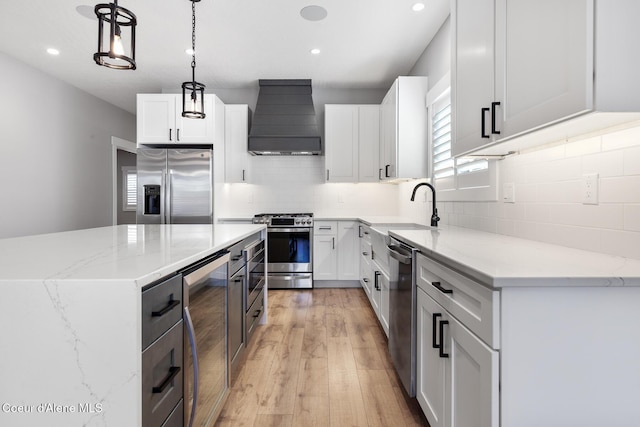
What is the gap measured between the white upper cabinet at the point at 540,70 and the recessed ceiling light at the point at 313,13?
1.36 meters

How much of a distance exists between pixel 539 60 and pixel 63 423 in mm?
1733

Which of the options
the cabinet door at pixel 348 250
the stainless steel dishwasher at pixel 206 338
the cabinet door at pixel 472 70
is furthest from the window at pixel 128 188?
the cabinet door at pixel 472 70

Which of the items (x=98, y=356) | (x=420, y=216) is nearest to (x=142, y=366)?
(x=98, y=356)

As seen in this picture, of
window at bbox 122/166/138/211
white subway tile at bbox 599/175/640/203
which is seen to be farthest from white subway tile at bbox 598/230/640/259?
window at bbox 122/166/138/211

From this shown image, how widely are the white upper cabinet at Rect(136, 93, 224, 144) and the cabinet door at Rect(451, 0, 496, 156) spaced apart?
3.13m

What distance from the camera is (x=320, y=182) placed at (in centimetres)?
477

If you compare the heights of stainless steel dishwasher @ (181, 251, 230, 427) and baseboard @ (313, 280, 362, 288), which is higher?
stainless steel dishwasher @ (181, 251, 230, 427)

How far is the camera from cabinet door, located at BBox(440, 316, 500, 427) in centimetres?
92

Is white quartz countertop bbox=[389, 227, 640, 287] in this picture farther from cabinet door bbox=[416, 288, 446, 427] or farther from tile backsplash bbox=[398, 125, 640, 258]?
cabinet door bbox=[416, 288, 446, 427]

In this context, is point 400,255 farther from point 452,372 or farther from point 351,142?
point 351,142

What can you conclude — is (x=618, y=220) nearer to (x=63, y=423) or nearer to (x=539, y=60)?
(x=539, y=60)

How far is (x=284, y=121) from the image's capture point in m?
4.35

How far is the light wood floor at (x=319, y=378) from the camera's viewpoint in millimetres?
1702

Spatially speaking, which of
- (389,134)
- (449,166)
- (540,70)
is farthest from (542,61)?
(389,134)
